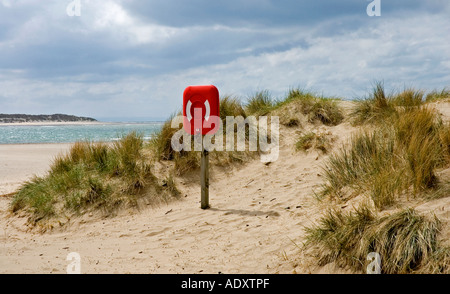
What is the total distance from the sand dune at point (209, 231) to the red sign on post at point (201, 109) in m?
1.34

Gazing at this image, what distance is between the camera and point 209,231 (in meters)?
5.38

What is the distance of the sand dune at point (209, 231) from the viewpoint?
4344 mm

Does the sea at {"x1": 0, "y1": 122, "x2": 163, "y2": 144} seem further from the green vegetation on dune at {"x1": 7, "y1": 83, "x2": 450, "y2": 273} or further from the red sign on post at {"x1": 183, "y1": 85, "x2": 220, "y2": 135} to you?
the red sign on post at {"x1": 183, "y1": 85, "x2": 220, "y2": 135}

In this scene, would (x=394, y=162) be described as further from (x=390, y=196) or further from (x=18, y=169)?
(x=18, y=169)

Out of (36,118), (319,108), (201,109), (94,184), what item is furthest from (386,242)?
(36,118)

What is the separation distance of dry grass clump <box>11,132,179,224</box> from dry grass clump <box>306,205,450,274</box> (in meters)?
3.86

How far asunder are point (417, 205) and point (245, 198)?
10.1 ft

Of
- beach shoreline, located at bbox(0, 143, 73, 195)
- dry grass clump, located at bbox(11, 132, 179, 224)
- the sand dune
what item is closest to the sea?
dry grass clump, located at bbox(11, 132, 179, 224)

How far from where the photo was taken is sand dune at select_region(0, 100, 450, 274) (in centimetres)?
434

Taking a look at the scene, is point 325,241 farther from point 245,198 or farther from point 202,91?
point 202,91

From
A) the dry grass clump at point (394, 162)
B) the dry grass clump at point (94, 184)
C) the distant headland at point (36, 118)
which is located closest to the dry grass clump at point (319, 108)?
the dry grass clump at point (394, 162)
